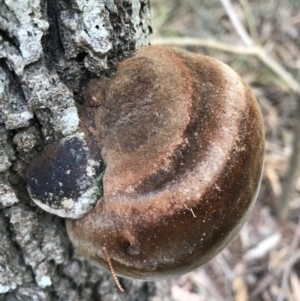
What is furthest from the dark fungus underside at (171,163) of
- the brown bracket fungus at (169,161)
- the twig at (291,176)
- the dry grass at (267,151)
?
the twig at (291,176)

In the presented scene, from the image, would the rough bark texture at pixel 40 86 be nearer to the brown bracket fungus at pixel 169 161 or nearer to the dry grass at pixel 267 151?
the brown bracket fungus at pixel 169 161

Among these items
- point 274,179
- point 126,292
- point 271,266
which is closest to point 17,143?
point 126,292

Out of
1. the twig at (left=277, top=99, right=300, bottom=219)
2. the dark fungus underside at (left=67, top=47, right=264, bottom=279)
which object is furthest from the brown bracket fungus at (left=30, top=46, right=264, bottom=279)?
the twig at (left=277, top=99, right=300, bottom=219)

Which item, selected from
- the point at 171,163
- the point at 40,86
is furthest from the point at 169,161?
the point at 40,86

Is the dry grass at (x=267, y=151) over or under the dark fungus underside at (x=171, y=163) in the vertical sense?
under

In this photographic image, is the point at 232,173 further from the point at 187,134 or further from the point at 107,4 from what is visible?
the point at 107,4

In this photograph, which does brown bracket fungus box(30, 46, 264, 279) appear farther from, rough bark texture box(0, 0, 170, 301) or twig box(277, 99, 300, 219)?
twig box(277, 99, 300, 219)
